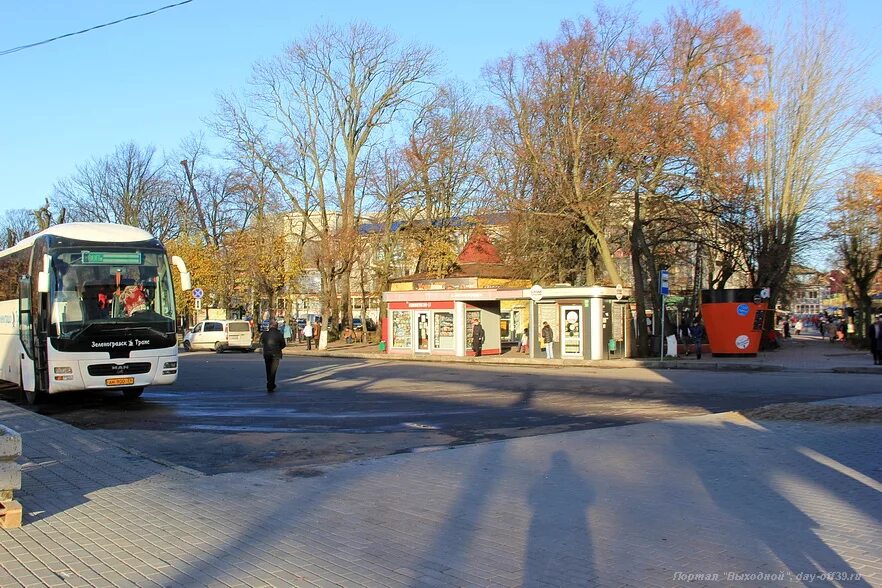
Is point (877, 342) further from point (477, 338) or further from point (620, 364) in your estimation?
point (477, 338)

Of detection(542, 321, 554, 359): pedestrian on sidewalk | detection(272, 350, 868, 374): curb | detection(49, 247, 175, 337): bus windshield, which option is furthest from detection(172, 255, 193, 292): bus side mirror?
detection(542, 321, 554, 359): pedestrian on sidewalk

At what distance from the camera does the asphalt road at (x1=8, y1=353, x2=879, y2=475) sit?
10828mm

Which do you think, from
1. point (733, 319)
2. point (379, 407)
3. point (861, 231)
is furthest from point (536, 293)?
point (861, 231)

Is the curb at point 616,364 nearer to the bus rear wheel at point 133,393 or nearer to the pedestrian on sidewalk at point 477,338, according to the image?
the pedestrian on sidewalk at point 477,338

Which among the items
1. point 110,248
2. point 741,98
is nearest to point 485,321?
point 741,98

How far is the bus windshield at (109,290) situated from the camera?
1448 cm

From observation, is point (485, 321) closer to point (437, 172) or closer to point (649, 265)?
point (649, 265)

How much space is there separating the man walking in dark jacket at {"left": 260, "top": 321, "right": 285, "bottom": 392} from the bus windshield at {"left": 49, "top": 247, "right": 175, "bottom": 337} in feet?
10.8

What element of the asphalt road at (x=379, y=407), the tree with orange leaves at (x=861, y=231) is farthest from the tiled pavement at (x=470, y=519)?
the tree with orange leaves at (x=861, y=231)

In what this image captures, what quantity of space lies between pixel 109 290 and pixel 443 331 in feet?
71.3

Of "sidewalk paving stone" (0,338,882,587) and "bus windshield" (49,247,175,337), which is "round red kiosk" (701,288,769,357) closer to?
"sidewalk paving stone" (0,338,882,587)

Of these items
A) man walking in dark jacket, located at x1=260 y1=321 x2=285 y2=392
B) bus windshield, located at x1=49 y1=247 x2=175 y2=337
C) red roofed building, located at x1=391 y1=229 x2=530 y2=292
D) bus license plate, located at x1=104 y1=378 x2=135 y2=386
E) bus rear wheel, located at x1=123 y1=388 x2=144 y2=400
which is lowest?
bus rear wheel, located at x1=123 y1=388 x2=144 y2=400

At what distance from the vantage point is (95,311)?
14688 millimetres

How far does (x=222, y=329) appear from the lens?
43.3 metres
